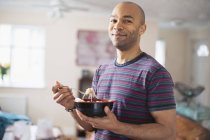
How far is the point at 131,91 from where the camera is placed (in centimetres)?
61

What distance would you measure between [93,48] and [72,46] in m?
0.23

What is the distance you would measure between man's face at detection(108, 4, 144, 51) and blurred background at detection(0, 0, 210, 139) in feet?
1.20

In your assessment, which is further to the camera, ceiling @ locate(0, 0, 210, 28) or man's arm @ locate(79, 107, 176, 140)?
ceiling @ locate(0, 0, 210, 28)

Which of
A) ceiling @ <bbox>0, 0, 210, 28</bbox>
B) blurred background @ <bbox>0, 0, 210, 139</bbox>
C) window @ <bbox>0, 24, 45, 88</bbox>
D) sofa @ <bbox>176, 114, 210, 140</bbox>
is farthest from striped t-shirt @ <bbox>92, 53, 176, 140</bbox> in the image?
sofa @ <bbox>176, 114, 210, 140</bbox>

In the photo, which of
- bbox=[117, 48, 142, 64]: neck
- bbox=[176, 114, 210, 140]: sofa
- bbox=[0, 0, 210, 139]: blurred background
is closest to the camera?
bbox=[117, 48, 142, 64]: neck

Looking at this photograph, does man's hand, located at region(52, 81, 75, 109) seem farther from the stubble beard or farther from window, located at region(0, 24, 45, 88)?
window, located at region(0, 24, 45, 88)

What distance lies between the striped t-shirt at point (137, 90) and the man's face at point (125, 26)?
0.15ft

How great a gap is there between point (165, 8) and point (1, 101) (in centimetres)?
112

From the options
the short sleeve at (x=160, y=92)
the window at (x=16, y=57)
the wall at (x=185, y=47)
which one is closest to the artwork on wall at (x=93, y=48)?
the wall at (x=185, y=47)

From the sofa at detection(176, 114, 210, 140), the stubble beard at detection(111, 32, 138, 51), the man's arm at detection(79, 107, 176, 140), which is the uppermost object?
the stubble beard at detection(111, 32, 138, 51)

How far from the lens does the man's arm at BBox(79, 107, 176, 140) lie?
541mm

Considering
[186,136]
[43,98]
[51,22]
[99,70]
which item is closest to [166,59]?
[186,136]

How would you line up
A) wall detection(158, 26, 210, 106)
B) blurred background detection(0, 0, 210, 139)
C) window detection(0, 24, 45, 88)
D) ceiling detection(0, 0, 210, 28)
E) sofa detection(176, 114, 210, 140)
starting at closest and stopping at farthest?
1. window detection(0, 24, 45, 88)
2. blurred background detection(0, 0, 210, 139)
3. ceiling detection(0, 0, 210, 28)
4. sofa detection(176, 114, 210, 140)
5. wall detection(158, 26, 210, 106)

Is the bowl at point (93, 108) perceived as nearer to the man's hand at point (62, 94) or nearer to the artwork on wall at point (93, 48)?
the man's hand at point (62, 94)
